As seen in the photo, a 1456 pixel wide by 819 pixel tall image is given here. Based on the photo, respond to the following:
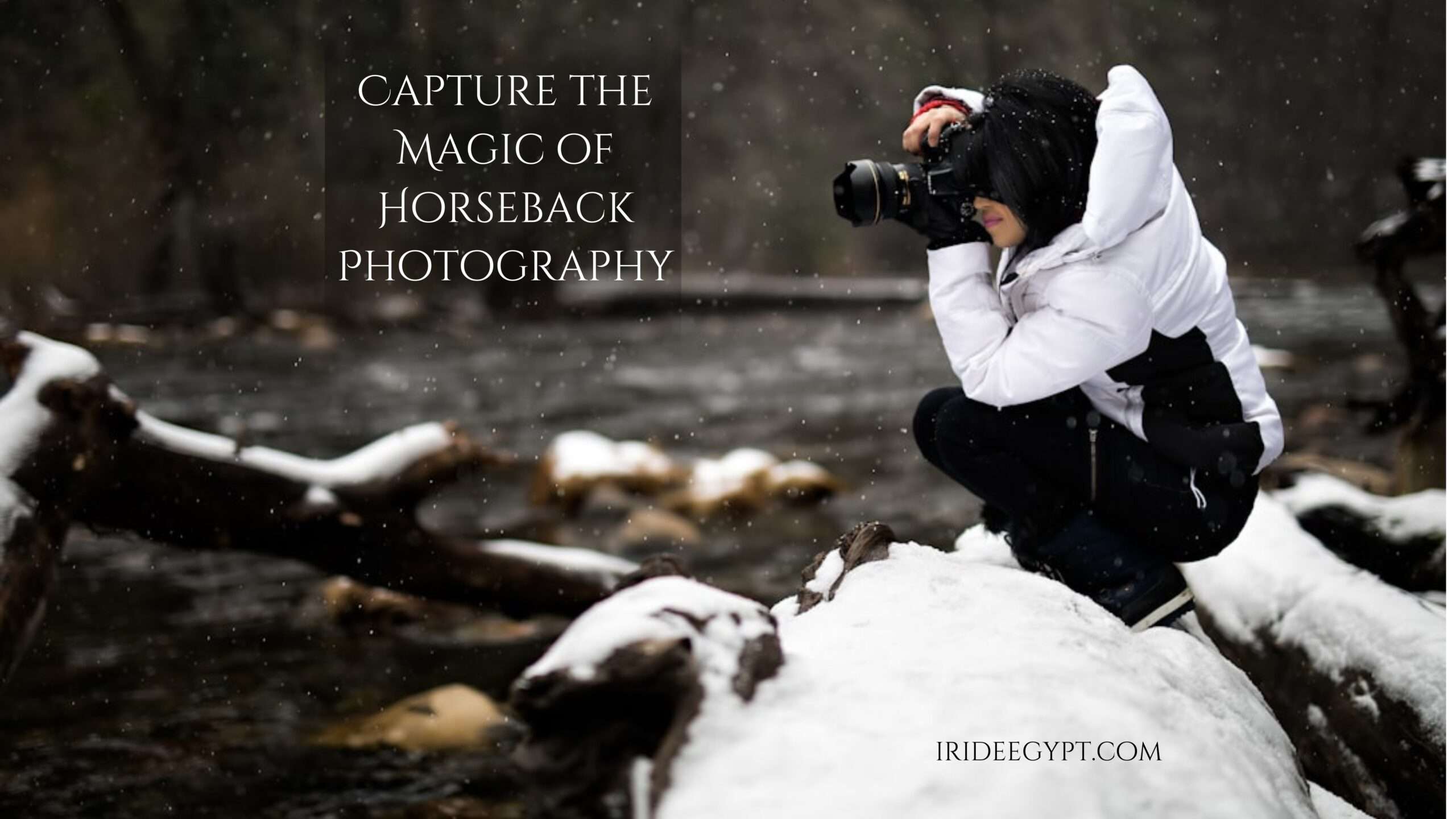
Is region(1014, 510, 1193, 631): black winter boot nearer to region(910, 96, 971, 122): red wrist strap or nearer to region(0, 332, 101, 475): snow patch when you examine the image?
region(910, 96, 971, 122): red wrist strap

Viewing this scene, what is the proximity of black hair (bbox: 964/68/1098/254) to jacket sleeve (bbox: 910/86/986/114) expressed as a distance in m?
0.16

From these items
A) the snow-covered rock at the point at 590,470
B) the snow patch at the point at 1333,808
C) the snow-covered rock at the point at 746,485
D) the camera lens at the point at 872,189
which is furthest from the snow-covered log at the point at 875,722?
the snow-covered rock at the point at 590,470

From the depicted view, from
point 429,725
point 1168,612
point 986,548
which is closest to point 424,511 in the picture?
point 429,725

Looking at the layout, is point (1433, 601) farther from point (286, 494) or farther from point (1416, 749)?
point (286, 494)

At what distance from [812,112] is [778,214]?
3.71 metres

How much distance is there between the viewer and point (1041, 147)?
6.20 feet

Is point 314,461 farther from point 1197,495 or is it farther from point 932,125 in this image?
A: point 1197,495

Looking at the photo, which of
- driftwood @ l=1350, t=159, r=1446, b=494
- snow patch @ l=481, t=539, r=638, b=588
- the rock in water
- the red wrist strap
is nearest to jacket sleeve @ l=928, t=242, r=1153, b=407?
the red wrist strap

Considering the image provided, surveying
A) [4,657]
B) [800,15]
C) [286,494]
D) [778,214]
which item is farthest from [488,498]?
[778,214]

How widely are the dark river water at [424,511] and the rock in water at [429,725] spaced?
0.23ft

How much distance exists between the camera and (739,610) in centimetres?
141

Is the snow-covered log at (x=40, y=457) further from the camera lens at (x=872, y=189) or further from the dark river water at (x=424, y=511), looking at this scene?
the camera lens at (x=872, y=189)

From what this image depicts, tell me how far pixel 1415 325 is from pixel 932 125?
2582 millimetres

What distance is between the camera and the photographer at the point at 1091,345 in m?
1.89
